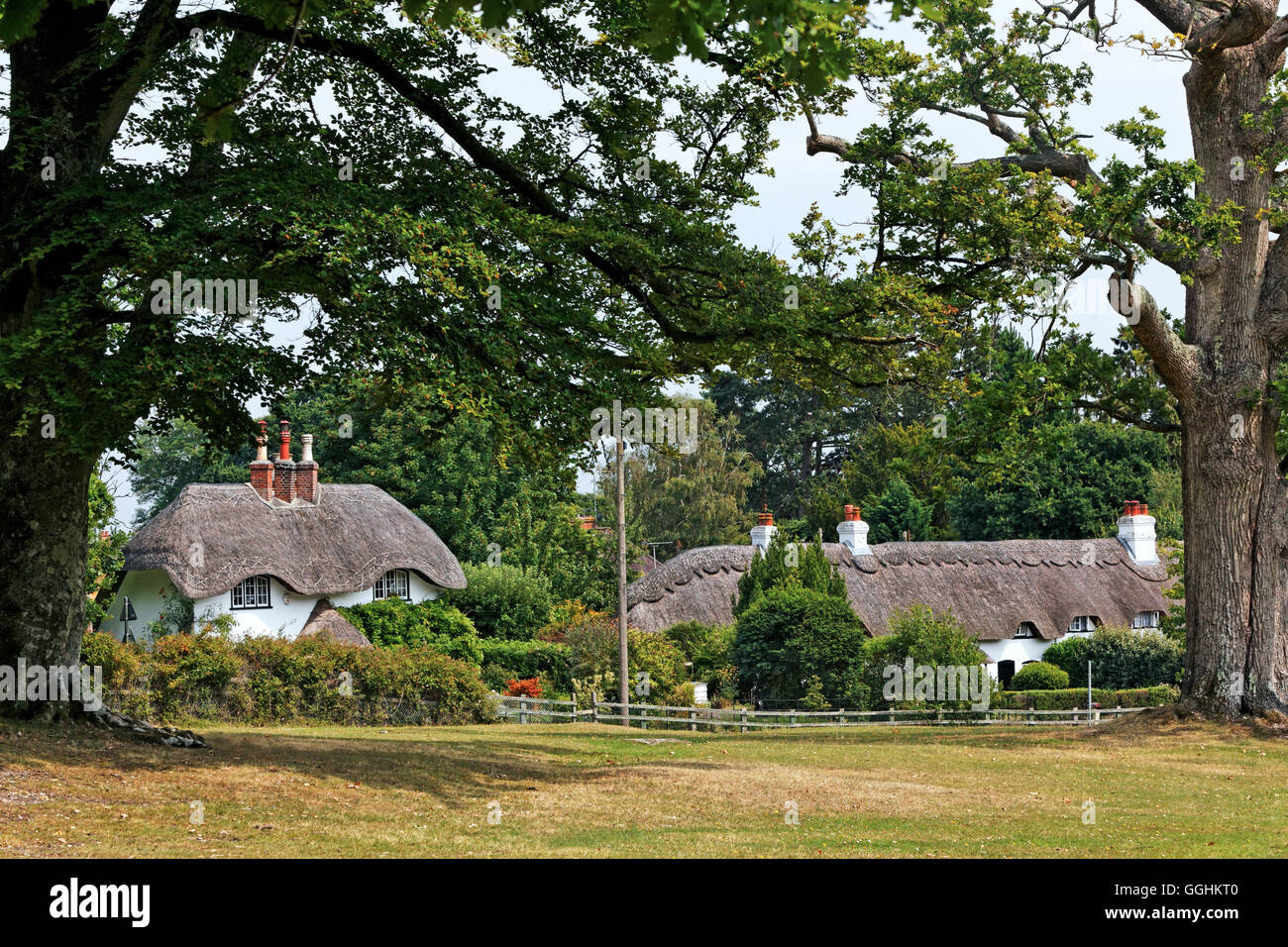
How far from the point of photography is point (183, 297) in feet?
41.0

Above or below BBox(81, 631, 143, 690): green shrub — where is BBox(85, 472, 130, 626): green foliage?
above

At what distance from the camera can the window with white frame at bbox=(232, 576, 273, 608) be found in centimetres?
4144

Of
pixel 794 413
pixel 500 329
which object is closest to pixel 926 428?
pixel 500 329

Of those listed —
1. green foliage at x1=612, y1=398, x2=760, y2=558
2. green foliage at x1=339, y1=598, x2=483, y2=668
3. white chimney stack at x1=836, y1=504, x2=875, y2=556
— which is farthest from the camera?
green foliage at x1=612, y1=398, x2=760, y2=558

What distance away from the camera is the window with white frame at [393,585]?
44656 millimetres

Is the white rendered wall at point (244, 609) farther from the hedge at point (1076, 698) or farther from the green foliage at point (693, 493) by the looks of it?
the green foliage at point (693, 493)

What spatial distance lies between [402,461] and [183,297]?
4480 cm

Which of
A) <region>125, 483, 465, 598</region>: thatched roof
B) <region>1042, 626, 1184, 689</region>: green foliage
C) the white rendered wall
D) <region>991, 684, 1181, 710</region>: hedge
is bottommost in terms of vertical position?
<region>991, 684, 1181, 710</region>: hedge

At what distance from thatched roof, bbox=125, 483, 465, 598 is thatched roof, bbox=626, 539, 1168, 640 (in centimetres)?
847

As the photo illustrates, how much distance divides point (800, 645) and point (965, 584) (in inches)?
614

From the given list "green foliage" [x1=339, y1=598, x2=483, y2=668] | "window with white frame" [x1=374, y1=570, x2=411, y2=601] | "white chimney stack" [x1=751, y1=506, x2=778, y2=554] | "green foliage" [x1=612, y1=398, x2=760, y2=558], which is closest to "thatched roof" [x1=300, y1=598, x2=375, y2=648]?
"green foliage" [x1=339, y1=598, x2=483, y2=668]

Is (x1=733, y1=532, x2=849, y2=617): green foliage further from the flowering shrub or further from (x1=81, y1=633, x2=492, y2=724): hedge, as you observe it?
(x1=81, y1=633, x2=492, y2=724): hedge

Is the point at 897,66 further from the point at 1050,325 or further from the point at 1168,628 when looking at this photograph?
the point at 1168,628

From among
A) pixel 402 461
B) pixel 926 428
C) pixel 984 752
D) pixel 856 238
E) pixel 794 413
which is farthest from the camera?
pixel 794 413
